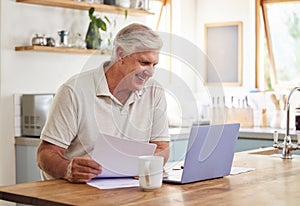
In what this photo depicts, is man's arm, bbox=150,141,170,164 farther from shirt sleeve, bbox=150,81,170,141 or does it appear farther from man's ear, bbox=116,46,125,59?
man's ear, bbox=116,46,125,59

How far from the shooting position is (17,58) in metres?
4.48

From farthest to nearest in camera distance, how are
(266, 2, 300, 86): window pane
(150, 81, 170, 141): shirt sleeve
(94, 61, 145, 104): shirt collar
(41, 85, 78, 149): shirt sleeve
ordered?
(266, 2, 300, 86): window pane → (150, 81, 170, 141): shirt sleeve → (94, 61, 145, 104): shirt collar → (41, 85, 78, 149): shirt sleeve

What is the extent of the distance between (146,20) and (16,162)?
1.95 meters

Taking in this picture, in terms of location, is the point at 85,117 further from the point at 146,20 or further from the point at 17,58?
the point at 146,20

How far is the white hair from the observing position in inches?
102

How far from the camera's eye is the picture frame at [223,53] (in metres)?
5.89

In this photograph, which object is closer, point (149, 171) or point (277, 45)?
point (149, 171)

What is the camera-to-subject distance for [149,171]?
2.26 meters

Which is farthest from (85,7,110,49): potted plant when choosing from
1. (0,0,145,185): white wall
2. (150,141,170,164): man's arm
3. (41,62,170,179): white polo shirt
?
(150,141,170,164): man's arm

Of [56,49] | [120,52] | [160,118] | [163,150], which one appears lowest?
[163,150]

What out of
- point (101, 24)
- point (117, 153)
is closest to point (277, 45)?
point (101, 24)

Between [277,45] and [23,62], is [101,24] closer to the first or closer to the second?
[23,62]

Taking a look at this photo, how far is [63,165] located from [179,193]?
0.53 meters

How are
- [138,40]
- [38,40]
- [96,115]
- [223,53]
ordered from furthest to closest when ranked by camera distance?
[223,53]
[38,40]
[96,115]
[138,40]
